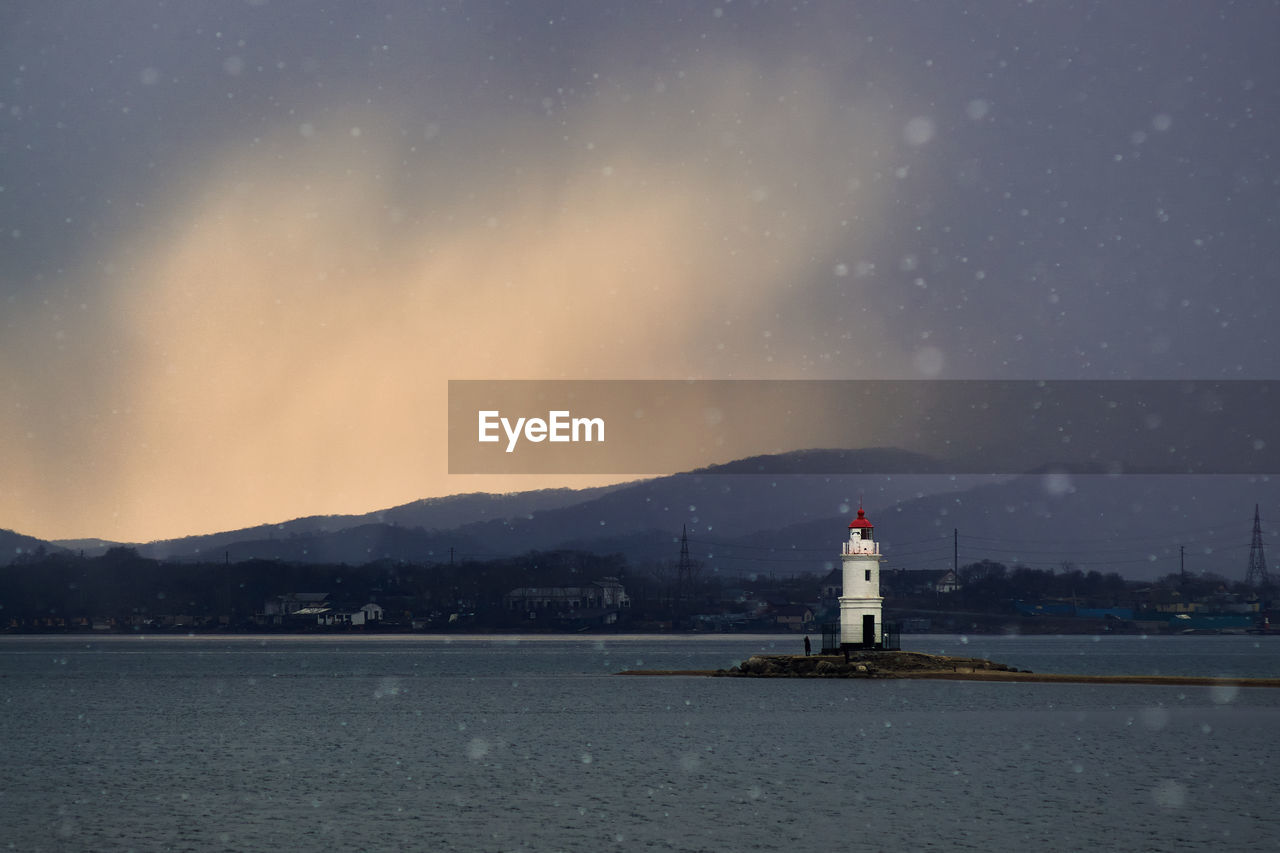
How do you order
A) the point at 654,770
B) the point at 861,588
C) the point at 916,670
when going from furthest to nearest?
1. the point at 916,670
2. the point at 861,588
3. the point at 654,770

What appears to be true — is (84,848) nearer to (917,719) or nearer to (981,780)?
(981,780)

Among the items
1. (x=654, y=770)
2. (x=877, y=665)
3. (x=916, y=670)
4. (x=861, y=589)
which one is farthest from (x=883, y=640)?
(x=654, y=770)

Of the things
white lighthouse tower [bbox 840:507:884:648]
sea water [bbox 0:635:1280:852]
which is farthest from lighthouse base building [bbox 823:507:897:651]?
sea water [bbox 0:635:1280:852]

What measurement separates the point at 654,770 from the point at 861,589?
41.3 m

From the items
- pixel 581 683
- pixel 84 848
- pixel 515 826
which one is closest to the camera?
pixel 84 848

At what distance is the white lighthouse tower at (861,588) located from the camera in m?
99.4

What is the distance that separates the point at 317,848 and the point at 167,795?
14492mm

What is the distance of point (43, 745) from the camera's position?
76938mm

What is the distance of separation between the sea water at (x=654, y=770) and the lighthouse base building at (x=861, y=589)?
5.02 m

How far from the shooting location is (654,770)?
62.6 metres

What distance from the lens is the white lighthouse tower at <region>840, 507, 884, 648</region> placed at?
99375 mm

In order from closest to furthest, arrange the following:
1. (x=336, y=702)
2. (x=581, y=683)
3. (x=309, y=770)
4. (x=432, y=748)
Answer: (x=309, y=770), (x=432, y=748), (x=336, y=702), (x=581, y=683)

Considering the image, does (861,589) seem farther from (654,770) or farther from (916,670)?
(654,770)

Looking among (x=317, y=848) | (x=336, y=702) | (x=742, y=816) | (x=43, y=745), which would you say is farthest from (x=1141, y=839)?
(x=336, y=702)
